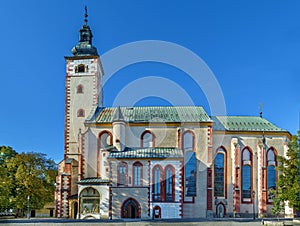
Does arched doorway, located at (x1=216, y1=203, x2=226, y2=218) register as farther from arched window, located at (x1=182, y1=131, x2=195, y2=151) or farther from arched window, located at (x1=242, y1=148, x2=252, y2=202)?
arched window, located at (x1=182, y1=131, x2=195, y2=151)

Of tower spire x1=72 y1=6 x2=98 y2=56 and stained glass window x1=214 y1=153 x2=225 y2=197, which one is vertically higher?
tower spire x1=72 y1=6 x2=98 y2=56

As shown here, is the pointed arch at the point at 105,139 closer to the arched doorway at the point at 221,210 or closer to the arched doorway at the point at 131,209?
the arched doorway at the point at 131,209

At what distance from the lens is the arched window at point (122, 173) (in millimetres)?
49466

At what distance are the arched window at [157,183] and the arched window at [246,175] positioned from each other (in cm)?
1312

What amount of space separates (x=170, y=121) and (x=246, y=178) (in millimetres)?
13425

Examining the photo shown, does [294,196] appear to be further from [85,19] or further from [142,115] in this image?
[85,19]

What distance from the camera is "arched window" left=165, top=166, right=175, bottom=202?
1939 inches

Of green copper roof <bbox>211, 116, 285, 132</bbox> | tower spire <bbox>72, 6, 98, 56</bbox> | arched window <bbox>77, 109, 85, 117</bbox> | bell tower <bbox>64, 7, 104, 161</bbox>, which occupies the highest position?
tower spire <bbox>72, 6, 98, 56</bbox>

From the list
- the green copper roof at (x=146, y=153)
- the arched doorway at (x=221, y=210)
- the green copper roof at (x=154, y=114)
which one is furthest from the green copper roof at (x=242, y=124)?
the arched doorway at (x=221, y=210)

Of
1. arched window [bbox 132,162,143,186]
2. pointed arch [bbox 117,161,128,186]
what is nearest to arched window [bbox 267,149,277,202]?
arched window [bbox 132,162,143,186]

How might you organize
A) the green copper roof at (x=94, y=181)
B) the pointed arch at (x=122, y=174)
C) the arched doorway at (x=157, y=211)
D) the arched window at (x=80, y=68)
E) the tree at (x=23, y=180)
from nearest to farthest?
1. the arched doorway at (x=157, y=211)
2. the green copper roof at (x=94, y=181)
3. the pointed arch at (x=122, y=174)
4. the tree at (x=23, y=180)
5. the arched window at (x=80, y=68)

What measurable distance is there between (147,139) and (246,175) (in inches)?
586

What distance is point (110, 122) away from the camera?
54656 millimetres

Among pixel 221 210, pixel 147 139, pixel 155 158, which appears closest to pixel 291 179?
pixel 221 210
